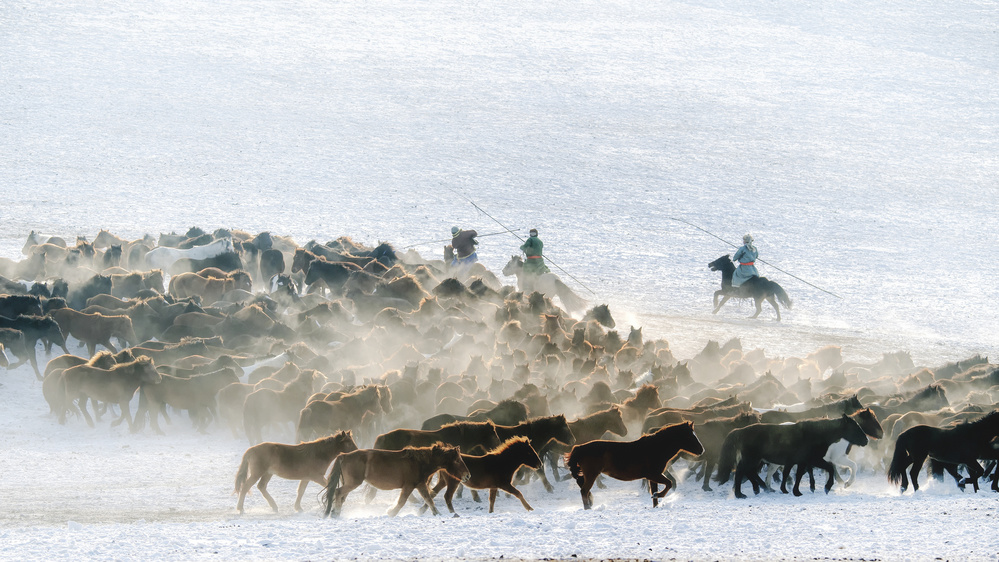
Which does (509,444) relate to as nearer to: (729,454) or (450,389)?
(729,454)

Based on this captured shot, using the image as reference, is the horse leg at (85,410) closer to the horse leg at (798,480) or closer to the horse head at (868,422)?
the horse leg at (798,480)

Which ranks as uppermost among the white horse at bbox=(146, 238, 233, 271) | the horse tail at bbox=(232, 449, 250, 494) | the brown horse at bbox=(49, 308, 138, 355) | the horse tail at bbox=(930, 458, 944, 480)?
the white horse at bbox=(146, 238, 233, 271)

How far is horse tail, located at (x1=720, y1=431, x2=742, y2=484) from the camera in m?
9.31

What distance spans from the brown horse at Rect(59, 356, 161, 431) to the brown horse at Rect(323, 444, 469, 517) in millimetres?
4012

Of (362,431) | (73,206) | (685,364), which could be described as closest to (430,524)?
(362,431)

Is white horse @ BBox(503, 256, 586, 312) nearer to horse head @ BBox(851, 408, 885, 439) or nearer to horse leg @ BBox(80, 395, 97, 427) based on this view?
horse head @ BBox(851, 408, 885, 439)

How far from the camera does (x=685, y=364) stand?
45.0 ft

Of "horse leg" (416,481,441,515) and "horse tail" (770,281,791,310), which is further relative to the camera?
"horse tail" (770,281,791,310)

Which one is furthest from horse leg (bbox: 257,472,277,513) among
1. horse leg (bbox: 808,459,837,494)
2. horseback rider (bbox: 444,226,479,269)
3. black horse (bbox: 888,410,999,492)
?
horseback rider (bbox: 444,226,479,269)

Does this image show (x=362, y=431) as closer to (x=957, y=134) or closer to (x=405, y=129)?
(x=405, y=129)

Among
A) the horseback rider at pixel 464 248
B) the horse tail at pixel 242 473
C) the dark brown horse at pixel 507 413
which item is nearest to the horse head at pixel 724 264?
the horseback rider at pixel 464 248

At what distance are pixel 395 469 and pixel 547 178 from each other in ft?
92.3

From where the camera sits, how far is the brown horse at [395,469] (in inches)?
334

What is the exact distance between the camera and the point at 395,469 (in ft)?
27.9
